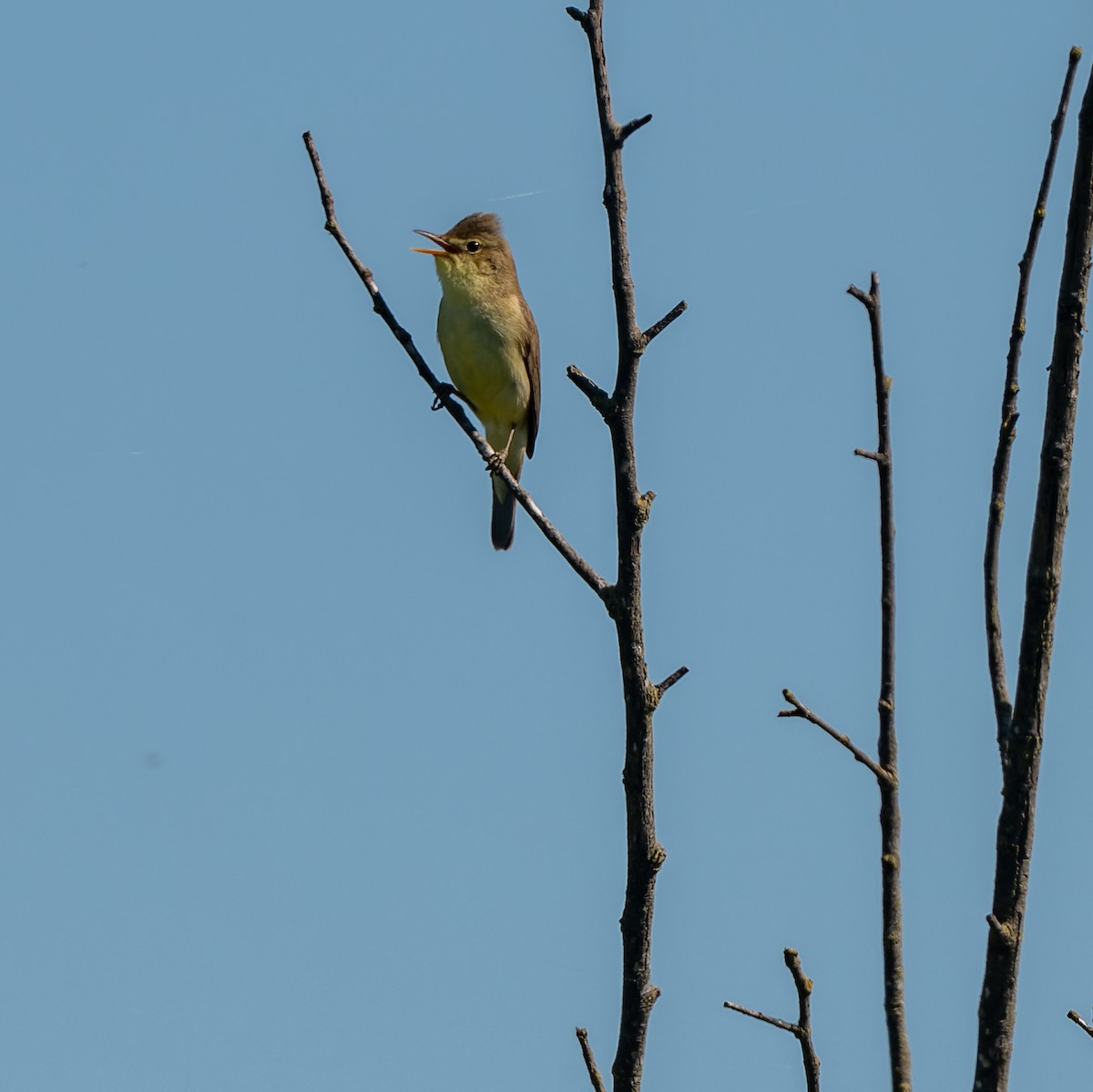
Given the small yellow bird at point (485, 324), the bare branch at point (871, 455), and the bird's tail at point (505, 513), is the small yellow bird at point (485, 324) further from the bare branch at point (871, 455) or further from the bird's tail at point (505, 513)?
the bare branch at point (871, 455)

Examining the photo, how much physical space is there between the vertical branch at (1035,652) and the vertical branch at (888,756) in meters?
0.38

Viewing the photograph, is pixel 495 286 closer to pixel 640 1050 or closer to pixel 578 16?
pixel 578 16

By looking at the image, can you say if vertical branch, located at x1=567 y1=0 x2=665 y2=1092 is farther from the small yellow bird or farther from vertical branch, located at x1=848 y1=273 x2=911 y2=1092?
the small yellow bird

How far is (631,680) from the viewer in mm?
3029

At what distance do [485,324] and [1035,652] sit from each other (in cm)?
629

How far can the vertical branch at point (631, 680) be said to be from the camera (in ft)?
9.56

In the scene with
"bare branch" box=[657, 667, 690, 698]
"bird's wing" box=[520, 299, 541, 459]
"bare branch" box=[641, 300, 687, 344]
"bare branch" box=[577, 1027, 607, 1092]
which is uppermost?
"bird's wing" box=[520, 299, 541, 459]

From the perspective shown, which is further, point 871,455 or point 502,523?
point 502,523

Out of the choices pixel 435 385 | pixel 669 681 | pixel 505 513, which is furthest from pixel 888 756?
pixel 505 513

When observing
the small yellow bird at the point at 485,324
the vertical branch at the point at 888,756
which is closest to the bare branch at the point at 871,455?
the vertical branch at the point at 888,756

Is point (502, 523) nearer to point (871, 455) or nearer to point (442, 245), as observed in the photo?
point (442, 245)

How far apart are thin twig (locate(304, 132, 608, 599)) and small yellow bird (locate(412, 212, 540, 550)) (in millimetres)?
3325

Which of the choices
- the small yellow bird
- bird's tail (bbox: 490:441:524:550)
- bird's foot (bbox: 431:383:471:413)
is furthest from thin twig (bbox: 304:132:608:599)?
bird's tail (bbox: 490:441:524:550)

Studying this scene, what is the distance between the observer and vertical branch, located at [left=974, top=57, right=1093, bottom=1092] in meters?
2.25
